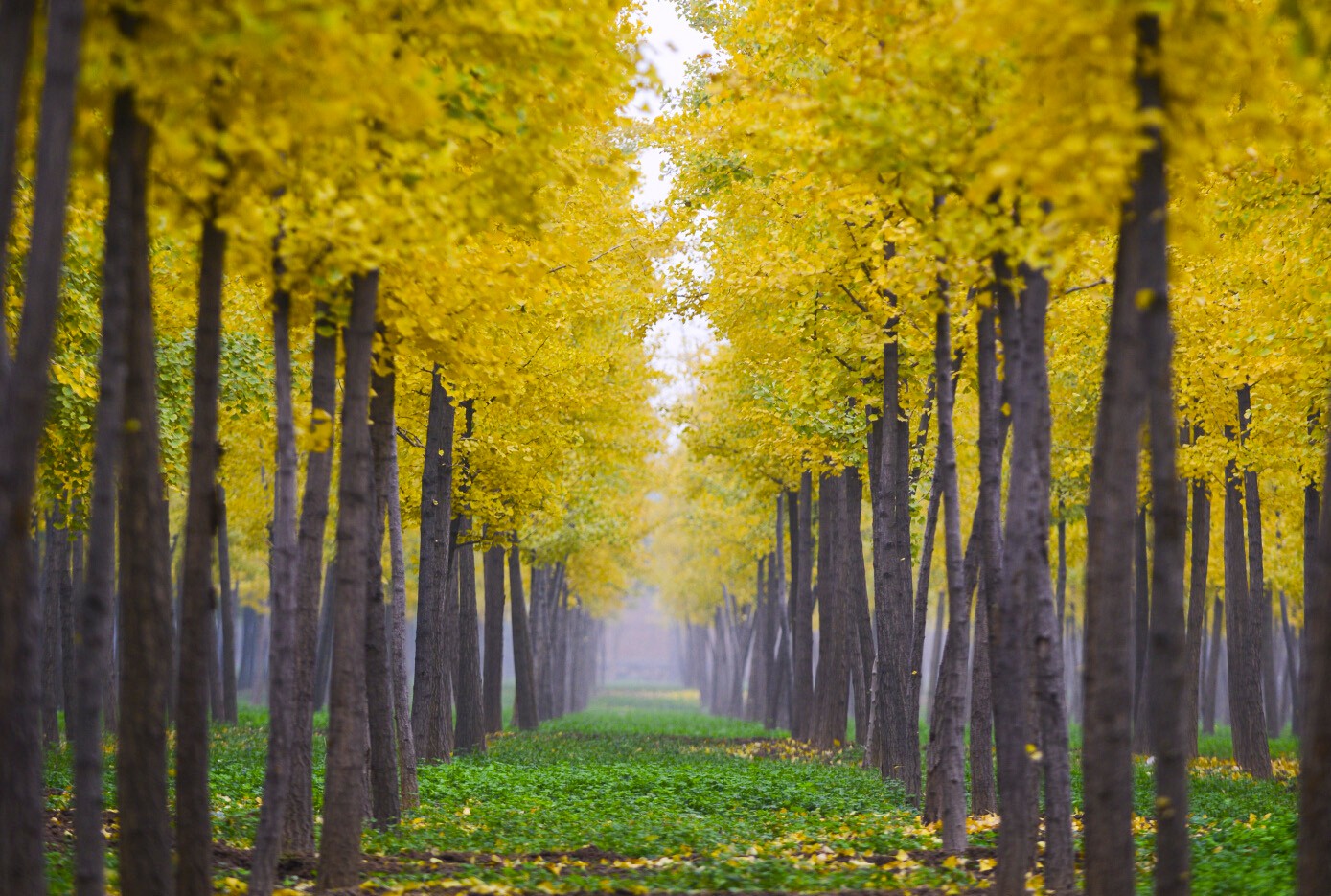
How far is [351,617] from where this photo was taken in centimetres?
769

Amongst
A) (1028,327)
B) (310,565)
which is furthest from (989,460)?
(310,565)

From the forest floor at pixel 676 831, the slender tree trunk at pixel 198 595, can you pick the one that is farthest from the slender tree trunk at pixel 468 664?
the slender tree trunk at pixel 198 595

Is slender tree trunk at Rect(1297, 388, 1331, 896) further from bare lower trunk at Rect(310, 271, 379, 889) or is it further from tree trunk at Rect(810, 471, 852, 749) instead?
tree trunk at Rect(810, 471, 852, 749)

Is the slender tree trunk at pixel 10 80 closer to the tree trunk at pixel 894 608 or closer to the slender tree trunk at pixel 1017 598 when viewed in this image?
the slender tree trunk at pixel 1017 598

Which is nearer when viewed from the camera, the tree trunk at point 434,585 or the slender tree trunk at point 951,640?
the slender tree trunk at point 951,640

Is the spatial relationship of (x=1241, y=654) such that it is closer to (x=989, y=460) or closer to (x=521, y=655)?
(x=989, y=460)

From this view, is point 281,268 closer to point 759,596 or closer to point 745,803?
point 745,803

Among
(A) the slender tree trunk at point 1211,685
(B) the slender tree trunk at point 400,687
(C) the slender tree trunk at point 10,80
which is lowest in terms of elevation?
(A) the slender tree trunk at point 1211,685

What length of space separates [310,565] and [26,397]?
3010 mm

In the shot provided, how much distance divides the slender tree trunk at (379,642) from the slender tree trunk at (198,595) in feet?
9.66

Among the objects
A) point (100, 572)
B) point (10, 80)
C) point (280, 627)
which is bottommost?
point (280, 627)

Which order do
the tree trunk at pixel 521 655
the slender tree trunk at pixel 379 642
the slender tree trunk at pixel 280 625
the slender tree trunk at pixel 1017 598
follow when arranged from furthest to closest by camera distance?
the tree trunk at pixel 521 655, the slender tree trunk at pixel 379 642, the slender tree trunk at pixel 1017 598, the slender tree trunk at pixel 280 625

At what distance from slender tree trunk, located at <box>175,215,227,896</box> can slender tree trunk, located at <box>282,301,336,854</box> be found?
901 millimetres

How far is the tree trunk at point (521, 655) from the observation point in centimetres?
2511
